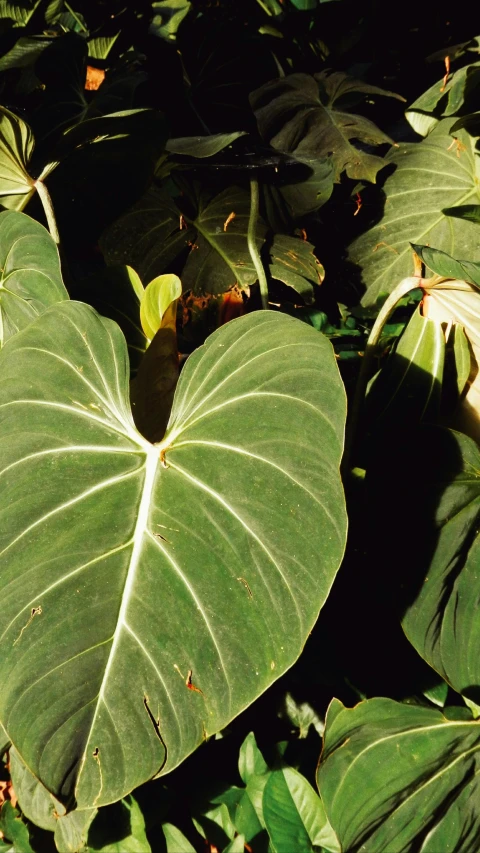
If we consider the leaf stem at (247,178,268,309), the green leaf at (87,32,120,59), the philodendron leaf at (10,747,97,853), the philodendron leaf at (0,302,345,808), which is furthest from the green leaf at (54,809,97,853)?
the green leaf at (87,32,120,59)

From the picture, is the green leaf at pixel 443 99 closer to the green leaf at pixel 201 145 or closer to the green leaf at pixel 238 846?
the green leaf at pixel 201 145

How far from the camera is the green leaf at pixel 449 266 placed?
102 centimetres

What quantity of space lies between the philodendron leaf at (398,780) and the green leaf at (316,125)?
993 mm

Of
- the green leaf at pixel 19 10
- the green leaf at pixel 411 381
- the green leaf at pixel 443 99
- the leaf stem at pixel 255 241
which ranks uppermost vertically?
the green leaf at pixel 19 10

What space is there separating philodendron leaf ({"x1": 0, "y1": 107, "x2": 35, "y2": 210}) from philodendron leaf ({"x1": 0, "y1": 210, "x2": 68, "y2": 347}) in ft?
Result: 0.34

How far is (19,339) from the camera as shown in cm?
110

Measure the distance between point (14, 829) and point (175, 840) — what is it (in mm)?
378

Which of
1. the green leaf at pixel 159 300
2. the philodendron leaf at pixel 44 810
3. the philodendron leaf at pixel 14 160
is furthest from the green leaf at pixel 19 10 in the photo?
the philodendron leaf at pixel 44 810

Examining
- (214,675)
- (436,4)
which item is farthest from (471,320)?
(436,4)

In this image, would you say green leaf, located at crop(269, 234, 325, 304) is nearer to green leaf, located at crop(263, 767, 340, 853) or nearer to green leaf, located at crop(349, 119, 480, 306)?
green leaf, located at crop(349, 119, 480, 306)

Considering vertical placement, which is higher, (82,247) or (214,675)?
(82,247)

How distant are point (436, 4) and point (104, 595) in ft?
6.16

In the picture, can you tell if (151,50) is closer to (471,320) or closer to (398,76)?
(398,76)

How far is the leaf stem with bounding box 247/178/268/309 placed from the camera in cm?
141
